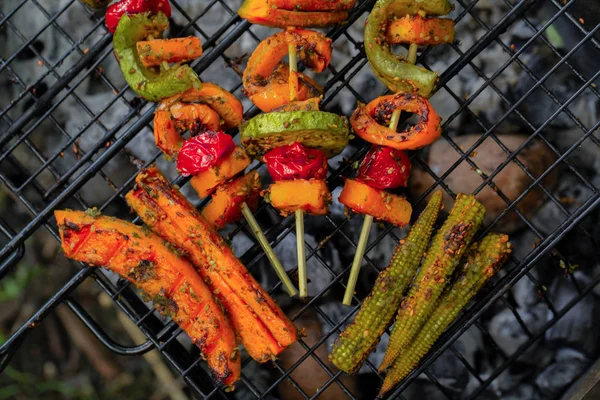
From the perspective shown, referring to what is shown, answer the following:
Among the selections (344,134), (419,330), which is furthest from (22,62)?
(419,330)

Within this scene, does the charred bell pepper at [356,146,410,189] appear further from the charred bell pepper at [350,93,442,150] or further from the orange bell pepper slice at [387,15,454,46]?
the orange bell pepper slice at [387,15,454,46]

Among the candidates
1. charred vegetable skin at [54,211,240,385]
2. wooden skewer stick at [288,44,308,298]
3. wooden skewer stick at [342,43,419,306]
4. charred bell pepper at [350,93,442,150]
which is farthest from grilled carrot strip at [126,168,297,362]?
charred bell pepper at [350,93,442,150]

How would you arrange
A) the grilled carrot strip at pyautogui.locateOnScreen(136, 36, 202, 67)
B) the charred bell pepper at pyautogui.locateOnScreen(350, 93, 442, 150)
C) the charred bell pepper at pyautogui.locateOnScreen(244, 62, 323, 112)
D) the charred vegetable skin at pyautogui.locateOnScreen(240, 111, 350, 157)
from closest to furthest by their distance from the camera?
the charred vegetable skin at pyautogui.locateOnScreen(240, 111, 350, 157)
the charred bell pepper at pyautogui.locateOnScreen(350, 93, 442, 150)
the charred bell pepper at pyautogui.locateOnScreen(244, 62, 323, 112)
the grilled carrot strip at pyautogui.locateOnScreen(136, 36, 202, 67)

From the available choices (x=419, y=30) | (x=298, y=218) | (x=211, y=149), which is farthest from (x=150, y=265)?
(x=419, y=30)

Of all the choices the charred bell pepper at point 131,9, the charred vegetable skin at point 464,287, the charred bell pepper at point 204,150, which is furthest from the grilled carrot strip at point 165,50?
the charred vegetable skin at point 464,287

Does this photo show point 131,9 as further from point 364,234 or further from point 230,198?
point 364,234

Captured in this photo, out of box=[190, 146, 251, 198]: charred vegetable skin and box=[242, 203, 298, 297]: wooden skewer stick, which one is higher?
box=[190, 146, 251, 198]: charred vegetable skin

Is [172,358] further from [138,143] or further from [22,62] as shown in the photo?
[22,62]
